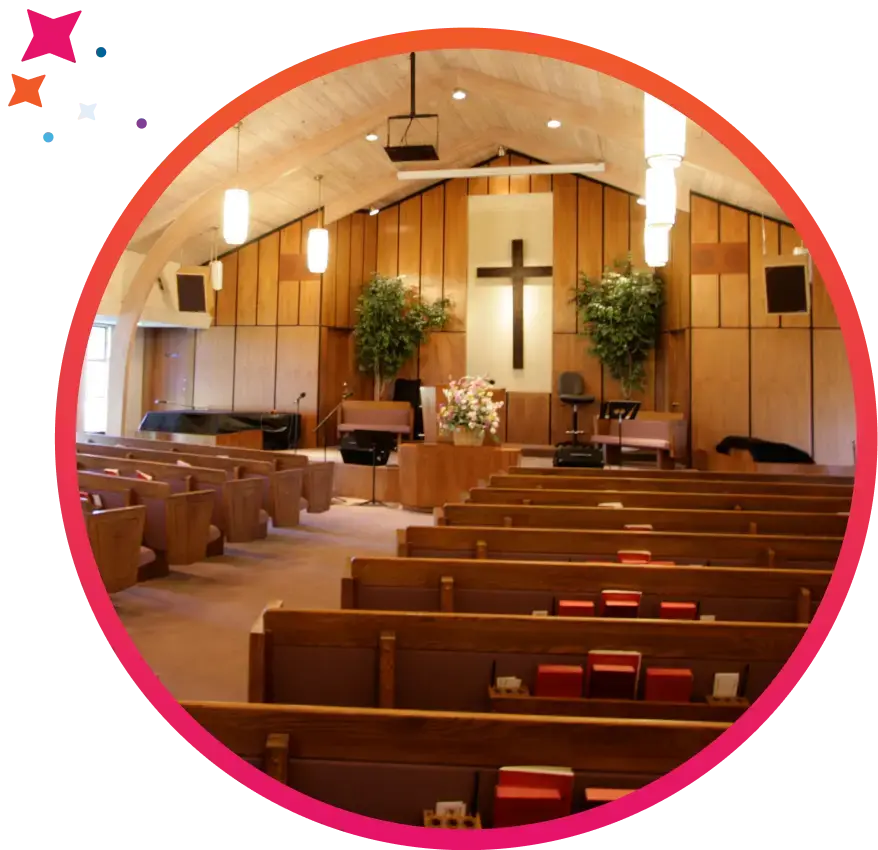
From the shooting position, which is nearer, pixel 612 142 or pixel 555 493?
pixel 555 493

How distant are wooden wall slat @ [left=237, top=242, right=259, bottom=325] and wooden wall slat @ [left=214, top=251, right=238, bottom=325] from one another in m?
0.07

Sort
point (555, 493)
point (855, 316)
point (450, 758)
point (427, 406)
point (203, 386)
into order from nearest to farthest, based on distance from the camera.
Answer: point (855, 316)
point (450, 758)
point (555, 493)
point (427, 406)
point (203, 386)

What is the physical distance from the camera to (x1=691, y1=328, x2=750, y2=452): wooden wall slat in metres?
10.2

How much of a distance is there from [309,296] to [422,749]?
11210 millimetres

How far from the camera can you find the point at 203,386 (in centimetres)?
1255

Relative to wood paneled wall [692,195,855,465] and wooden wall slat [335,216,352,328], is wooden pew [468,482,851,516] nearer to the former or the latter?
wood paneled wall [692,195,855,465]

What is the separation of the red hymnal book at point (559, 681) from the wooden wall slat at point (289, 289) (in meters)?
10.7

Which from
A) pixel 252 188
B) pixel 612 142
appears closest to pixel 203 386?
pixel 252 188

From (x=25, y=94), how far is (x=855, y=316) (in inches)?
59.7

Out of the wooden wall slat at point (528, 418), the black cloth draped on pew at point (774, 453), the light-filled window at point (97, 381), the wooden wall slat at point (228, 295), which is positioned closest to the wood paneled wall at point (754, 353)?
the black cloth draped on pew at point (774, 453)

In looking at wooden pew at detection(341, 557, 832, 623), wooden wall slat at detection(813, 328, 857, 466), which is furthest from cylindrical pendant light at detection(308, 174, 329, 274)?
wooden pew at detection(341, 557, 832, 623)

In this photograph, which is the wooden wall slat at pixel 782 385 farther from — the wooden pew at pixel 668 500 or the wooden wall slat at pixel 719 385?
the wooden pew at pixel 668 500

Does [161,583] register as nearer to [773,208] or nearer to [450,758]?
[450,758]

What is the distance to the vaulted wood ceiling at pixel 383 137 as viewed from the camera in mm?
8141
